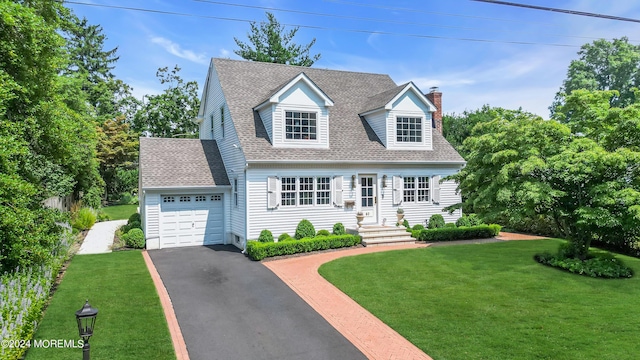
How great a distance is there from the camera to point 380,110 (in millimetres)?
19453

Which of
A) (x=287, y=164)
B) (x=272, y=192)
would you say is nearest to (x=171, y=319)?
(x=272, y=192)

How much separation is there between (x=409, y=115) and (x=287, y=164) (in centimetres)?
732

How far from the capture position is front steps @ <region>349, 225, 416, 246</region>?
670 inches

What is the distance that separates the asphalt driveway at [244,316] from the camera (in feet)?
24.1

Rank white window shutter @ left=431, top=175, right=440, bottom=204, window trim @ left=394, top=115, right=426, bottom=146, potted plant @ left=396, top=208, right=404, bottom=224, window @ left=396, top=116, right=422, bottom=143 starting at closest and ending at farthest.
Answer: potted plant @ left=396, top=208, right=404, bottom=224 → window trim @ left=394, top=115, right=426, bottom=146 → window @ left=396, top=116, right=422, bottom=143 → white window shutter @ left=431, top=175, right=440, bottom=204

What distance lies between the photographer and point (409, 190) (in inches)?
771

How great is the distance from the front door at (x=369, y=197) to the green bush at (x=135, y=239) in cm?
1039

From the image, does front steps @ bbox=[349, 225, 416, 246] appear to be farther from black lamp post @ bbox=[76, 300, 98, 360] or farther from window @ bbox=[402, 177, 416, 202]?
black lamp post @ bbox=[76, 300, 98, 360]

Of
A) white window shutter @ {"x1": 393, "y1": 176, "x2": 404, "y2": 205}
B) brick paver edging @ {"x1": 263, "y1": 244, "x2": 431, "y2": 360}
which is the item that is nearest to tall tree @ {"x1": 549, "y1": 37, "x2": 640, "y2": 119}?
white window shutter @ {"x1": 393, "y1": 176, "x2": 404, "y2": 205}

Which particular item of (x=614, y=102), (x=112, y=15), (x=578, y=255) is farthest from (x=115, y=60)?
(x=614, y=102)

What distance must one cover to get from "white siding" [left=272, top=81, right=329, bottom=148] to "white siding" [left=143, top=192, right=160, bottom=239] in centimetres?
598

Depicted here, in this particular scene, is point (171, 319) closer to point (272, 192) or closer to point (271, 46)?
point (272, 192)

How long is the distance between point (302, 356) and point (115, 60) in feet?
192

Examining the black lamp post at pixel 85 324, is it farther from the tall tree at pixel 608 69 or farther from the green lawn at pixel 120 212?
the tall tree at pixel 608 69
